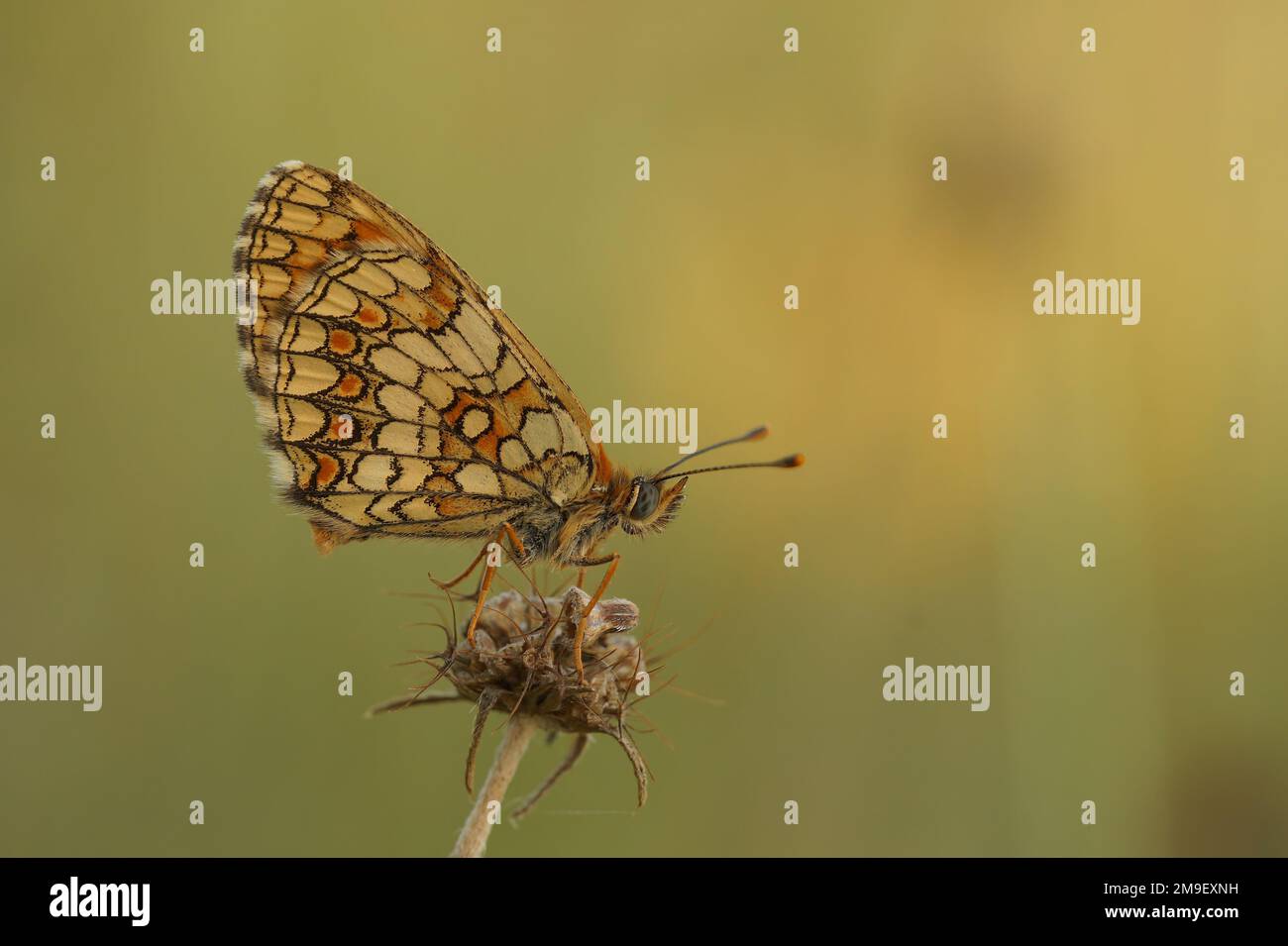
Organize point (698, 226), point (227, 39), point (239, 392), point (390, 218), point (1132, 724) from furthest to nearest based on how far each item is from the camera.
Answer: point (698, 226) < point (227, 39) < point (239, 392) < point (1132, 724) < point (390, 218)

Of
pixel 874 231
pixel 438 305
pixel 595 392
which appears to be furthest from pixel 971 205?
pixel 438 305

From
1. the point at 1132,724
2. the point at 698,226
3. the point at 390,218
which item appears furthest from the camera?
the point at 698,226

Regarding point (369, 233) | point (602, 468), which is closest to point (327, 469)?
point (369, 233)

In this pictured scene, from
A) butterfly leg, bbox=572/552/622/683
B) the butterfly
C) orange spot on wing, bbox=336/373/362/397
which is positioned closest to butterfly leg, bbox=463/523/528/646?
the butterfly

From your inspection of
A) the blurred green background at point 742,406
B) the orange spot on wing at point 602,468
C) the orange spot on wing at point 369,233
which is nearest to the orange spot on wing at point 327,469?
the orange spot on wing at point 369,233

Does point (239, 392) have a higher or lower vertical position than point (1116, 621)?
higher

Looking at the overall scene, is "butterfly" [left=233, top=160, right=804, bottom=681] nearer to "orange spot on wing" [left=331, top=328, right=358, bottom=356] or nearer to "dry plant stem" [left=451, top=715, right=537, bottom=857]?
"orange spot on wing" [left=331, top=328, right=358, bottom=356]
